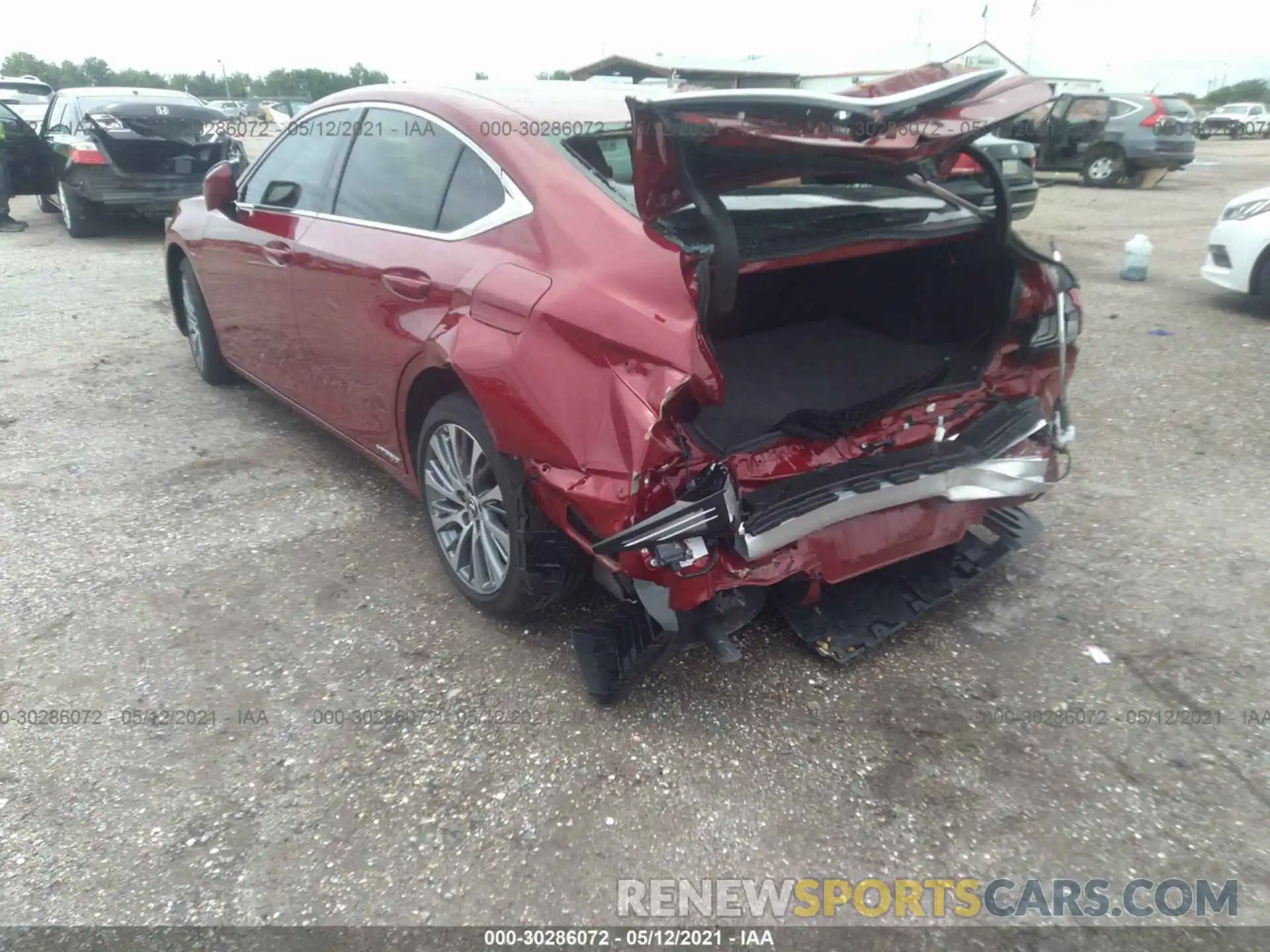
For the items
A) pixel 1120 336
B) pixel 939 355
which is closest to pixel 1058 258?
pixel 939 355

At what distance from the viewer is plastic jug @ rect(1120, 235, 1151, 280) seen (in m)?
7.92

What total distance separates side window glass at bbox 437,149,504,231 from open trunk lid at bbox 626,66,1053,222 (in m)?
0.65

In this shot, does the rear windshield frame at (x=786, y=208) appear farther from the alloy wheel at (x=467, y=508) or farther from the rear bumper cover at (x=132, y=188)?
the rear bumper cover at (x=132, y=188)

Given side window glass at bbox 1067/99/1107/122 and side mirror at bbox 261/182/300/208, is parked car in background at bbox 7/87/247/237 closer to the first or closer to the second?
side mirror at bbox 261/182/300/208

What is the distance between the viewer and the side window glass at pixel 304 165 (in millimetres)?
3752

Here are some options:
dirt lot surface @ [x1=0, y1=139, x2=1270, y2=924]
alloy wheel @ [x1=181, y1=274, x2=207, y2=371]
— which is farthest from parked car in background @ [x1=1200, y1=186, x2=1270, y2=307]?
alloy wheel @ [x1=181, y1=274, x2=207, y2=371]

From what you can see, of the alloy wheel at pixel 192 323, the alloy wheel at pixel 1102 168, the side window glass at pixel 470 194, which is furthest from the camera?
the alloy wheel at pixel 1102 168

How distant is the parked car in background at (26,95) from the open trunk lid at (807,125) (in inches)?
719

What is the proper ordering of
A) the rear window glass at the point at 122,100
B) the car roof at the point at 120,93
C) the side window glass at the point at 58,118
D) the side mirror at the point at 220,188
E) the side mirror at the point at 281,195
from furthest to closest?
the car roof at the point at 120,93 → the side window glass at the point at 58,118 → the rear window glass at the point at 122,100 → the side mirror at the point at 220,188 → the side mirror at the point at 281,195

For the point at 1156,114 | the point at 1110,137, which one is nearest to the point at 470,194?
the point at 1110,137

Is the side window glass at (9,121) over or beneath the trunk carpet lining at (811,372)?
over

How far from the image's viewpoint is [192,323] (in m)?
5.39

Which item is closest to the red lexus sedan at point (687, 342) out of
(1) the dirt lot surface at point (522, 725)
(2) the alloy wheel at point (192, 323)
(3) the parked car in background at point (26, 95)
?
(1) the dirt lot surface at point (522, 725)

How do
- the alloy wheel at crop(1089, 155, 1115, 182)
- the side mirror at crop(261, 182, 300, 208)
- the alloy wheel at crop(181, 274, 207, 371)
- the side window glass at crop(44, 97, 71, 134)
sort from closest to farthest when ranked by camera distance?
the side mirror at crop(261, 182, 300, 208), the alloy wheel at crop(181, 274, 207, 371), the side window glass at crop(44, 97, 71, 134), the alloy wheel at crop(1089, 155, 1115, 182)
